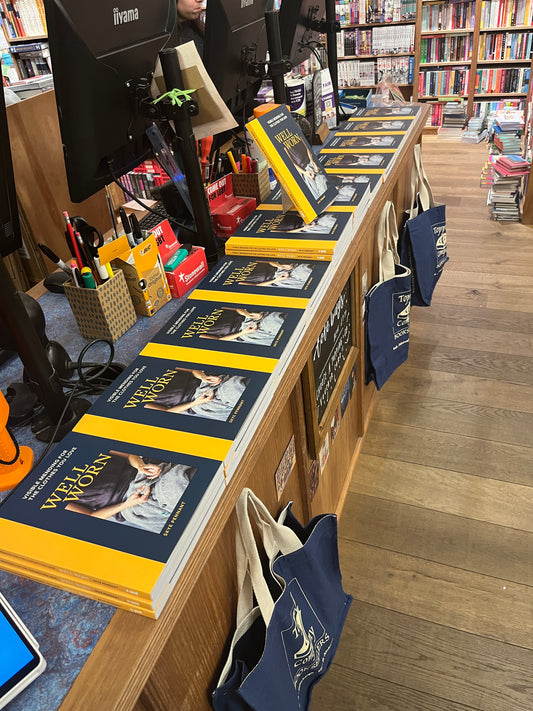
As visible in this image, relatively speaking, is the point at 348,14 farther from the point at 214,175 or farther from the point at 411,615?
the point at 411,615

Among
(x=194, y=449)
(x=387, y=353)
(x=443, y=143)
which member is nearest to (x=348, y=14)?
(x=443, y=143)

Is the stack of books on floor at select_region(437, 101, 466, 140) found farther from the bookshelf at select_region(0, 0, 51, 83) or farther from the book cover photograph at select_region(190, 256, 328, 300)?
the book cover photograph at select_region(190, 256, 328, 300)

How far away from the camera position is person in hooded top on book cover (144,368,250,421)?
2.51 ft

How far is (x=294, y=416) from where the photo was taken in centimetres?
111

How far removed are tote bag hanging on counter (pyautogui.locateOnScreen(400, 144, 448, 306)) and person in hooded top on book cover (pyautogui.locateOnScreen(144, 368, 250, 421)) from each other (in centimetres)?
126

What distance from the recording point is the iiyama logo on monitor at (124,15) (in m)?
0.95

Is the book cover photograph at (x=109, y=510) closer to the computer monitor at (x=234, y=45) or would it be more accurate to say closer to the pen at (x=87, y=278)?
the pen at (x=87, y=278)

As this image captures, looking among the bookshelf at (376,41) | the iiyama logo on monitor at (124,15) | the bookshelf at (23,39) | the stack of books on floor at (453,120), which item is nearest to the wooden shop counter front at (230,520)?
the iiyama logo on monitor at (124,15)

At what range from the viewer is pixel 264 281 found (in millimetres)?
1079

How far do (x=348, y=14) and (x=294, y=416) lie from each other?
5.23 meters

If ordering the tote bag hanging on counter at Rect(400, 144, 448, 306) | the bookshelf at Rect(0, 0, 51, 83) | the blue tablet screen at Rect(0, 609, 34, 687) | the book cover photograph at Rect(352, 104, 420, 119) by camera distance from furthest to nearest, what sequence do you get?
the bookshelf at Rect(0, 0, 51, 83)
the book cover photograph at Rect(352, 104, 420, 119)
the tote bag hanging on counter at Rect(400, 144, 448, 306)
the blue tablet screen at Rect(0, 609, 34, 687)

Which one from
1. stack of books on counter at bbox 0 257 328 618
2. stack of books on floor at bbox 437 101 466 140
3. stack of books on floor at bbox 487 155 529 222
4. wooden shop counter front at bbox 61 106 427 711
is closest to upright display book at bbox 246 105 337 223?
wooden shop counter front at bbox 61 106 427 711

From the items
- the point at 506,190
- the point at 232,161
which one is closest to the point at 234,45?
the point at 232,161

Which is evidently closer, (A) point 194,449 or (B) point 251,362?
(A) point 194,449
